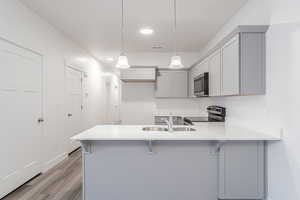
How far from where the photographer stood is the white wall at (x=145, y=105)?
16.8ft

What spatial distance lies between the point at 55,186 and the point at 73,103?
2095mm

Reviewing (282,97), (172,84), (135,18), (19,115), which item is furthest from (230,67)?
(19,115)

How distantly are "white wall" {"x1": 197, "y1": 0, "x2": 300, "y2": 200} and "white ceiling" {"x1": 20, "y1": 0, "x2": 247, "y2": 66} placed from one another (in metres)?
0.84

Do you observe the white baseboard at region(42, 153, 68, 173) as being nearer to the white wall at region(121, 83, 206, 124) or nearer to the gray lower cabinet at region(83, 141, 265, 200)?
the gray lower cabinet at region(83, 141, 265, 200)

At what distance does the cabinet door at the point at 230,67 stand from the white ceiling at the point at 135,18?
757 mm

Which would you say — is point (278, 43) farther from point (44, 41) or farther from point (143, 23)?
point (44, 41)

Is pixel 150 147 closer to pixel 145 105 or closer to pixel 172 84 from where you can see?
pixel 172 84

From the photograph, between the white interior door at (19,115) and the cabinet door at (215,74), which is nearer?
the white interior door at (19,115)

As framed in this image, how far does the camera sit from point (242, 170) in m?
2.13

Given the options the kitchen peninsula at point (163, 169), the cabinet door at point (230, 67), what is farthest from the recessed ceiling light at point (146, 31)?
the kitchen peninsula at point (163, 169)

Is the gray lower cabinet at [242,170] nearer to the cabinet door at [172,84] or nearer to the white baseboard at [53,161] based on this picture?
the cabinet door at [172,84]

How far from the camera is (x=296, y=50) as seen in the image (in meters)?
1.74

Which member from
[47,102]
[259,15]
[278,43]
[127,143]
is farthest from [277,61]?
[47,102]

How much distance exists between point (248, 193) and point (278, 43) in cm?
169
